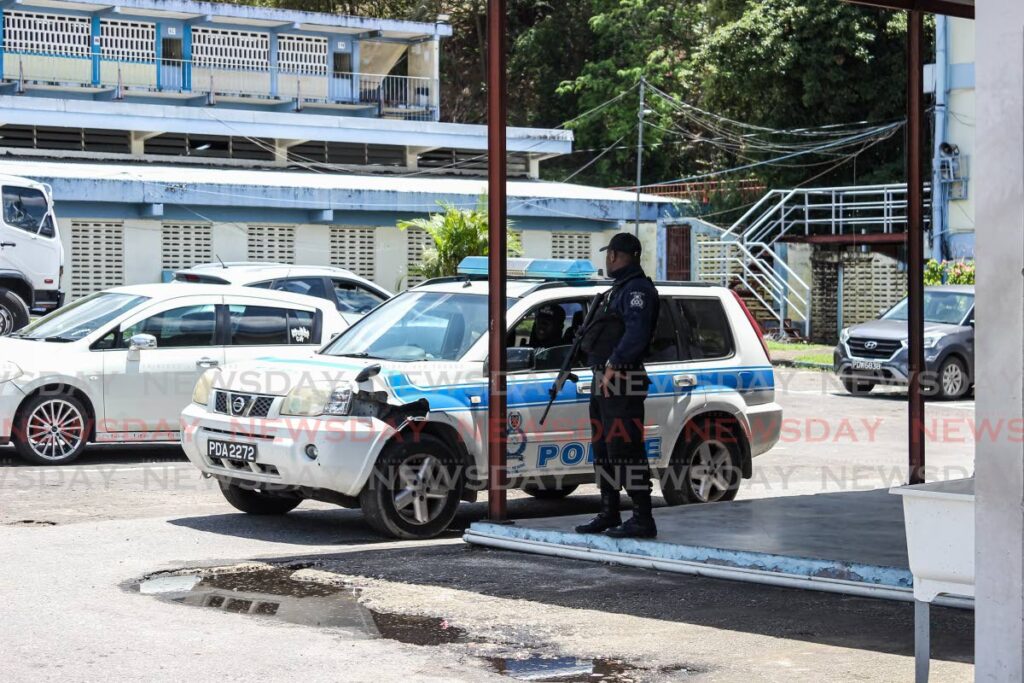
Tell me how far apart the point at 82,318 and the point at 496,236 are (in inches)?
236

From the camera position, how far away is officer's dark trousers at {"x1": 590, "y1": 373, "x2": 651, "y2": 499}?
8750 mm

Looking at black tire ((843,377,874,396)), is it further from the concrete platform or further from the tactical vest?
the tactical vest

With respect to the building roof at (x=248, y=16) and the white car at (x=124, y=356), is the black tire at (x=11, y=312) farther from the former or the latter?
the building roof at (x=248, y=16)

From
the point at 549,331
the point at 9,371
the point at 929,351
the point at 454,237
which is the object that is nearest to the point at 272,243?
the point at 454,237

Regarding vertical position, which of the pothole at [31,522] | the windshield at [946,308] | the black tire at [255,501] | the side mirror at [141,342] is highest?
the windshield at [946,308]

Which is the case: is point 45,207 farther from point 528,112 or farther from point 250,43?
point 528,112

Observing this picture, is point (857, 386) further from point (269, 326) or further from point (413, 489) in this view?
point (413, 489)

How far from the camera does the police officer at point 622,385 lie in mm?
8734

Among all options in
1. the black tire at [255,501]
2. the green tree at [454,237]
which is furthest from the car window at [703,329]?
the green tree at [454,237]

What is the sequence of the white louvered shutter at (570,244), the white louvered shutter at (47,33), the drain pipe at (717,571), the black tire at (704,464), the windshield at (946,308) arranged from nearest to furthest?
the drain pipe at (717,571) < the black tire at (704,464) < the windshield at (946,308) < the white louvered shutter at (570,244) < the white louvered shutter at (47,33)

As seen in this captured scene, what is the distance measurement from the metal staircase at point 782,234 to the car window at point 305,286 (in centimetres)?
1867

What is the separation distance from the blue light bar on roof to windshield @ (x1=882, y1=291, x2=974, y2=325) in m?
13.5

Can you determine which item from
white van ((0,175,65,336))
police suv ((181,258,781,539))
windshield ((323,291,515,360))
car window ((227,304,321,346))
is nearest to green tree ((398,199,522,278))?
white van ((0,175,65,336))

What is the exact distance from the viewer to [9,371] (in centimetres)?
1274
